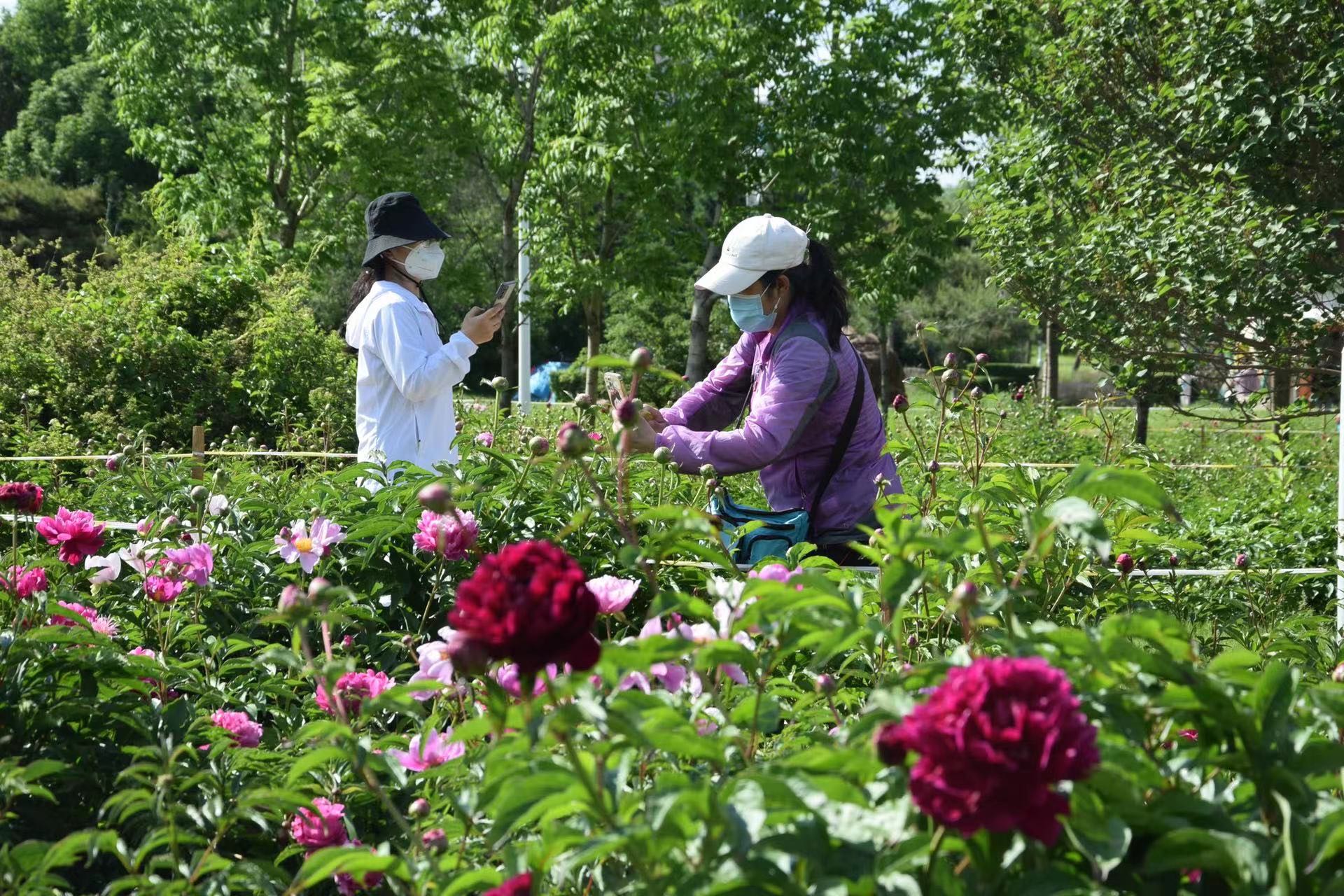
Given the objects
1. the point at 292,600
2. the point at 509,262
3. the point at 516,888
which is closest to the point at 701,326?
the point at 509,262

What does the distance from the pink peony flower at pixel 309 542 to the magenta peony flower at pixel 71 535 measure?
1.22 ft

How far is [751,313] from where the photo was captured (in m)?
3.35

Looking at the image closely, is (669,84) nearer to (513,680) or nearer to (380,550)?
(380,550)

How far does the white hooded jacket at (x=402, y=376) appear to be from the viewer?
4.05m

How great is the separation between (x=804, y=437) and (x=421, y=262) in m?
1.70

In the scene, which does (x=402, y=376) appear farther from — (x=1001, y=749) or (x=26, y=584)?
(x=1001, y=749)

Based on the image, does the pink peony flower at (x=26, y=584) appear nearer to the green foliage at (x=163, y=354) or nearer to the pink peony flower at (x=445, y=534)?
the pink peony flower at (x=445, y=534)

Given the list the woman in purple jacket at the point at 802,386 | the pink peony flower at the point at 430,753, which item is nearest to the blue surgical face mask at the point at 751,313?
the woman in purple jacket at the point at 802,386

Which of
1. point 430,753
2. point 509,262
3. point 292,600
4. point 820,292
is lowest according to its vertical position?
point 430,753

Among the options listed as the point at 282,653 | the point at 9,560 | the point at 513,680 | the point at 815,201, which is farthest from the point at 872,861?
the point at 815,201

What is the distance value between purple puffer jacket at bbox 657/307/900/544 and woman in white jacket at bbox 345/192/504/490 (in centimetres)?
115

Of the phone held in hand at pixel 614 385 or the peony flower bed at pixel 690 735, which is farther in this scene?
the phone held in hand at pixel 614 385

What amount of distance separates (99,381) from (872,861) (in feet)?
30.4

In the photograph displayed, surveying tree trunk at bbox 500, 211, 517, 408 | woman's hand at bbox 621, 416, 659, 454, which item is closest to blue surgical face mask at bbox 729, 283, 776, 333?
woman's hand at bbox 621, 416, 659, 454
